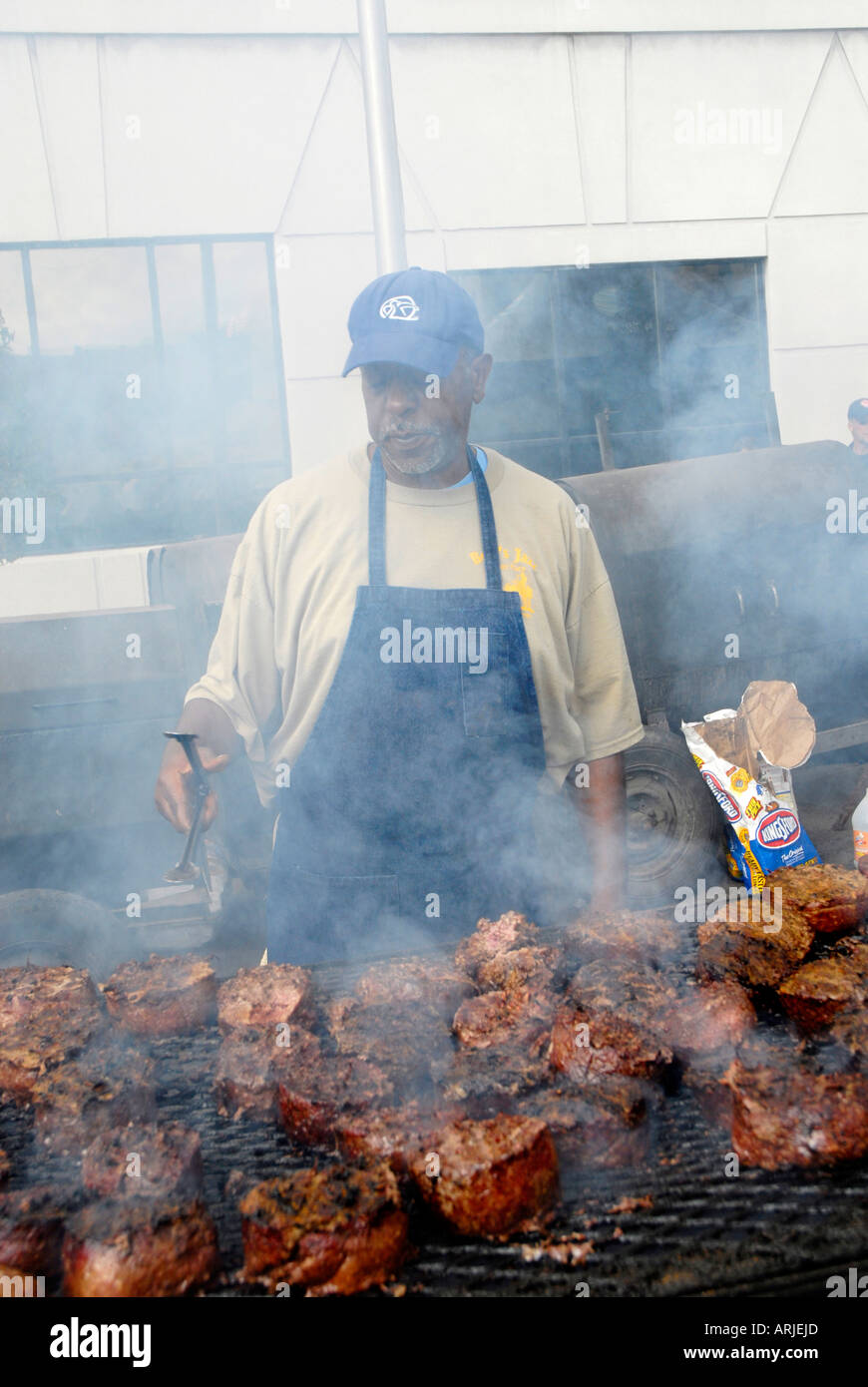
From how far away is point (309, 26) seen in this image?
26.4 ft

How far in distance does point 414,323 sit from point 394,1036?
1.89 meters

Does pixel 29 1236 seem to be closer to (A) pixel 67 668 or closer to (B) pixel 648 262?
(A) pixel 67 668

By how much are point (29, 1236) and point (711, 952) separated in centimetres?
149

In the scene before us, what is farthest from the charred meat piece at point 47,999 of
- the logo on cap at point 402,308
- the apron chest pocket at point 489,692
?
the logo on cap at point 402,308

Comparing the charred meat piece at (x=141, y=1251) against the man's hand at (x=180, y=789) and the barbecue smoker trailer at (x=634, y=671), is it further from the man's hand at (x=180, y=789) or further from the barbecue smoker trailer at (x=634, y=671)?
the barbecue smoker trailer at (x=634, y=671)

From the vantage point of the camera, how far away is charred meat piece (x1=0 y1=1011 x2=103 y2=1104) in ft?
6.48

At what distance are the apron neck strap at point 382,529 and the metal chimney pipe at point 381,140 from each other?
125 inches

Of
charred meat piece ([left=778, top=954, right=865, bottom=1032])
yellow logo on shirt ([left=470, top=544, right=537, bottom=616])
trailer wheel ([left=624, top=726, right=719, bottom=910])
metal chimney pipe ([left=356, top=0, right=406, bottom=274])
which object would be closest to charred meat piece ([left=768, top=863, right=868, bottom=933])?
charred meat piece ([left=778, top=954, right=865, bottom=1032])

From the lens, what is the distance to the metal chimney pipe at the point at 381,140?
5.51 metres

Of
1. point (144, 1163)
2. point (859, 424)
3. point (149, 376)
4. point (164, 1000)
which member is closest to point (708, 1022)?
point (144, 1163)

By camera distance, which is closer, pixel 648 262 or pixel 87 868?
pixel 87 868

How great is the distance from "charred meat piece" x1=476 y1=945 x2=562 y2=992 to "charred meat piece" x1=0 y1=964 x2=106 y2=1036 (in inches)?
34.9

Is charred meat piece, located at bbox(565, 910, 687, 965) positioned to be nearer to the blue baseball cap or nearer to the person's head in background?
the blue baseball cap
